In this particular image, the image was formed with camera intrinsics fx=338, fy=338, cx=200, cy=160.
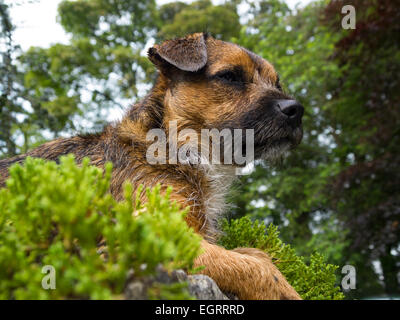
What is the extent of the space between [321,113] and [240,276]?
40.3 ft

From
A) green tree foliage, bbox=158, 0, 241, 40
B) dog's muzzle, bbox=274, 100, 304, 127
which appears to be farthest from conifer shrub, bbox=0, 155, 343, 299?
green tree foliage, bbox=158, 0, 241, 40

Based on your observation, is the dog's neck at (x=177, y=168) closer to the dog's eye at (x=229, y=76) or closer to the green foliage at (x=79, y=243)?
the dog's eye at (x=229, y=76)

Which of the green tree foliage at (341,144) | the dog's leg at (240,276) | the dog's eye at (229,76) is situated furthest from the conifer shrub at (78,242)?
the green tree foliage at (341,144)

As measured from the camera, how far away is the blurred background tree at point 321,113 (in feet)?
32.7

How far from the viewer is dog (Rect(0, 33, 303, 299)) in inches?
131

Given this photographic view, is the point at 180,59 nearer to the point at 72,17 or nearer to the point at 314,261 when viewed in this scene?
the point at 314,261

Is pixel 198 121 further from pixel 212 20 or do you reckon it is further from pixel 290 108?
pixel 212 20

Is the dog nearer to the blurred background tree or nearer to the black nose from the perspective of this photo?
the black nose

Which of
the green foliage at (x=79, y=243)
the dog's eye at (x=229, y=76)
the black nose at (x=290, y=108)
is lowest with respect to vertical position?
the green foliage at (x=79, y=243)

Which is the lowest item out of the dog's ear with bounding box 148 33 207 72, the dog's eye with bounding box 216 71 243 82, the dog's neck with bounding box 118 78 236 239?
the dog's neck with bounding box 118 78 236 239

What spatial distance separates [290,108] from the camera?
3.67 meters

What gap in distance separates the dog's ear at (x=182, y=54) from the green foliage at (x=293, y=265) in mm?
2057

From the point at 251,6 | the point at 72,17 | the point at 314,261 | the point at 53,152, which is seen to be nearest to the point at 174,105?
the point at 53,152

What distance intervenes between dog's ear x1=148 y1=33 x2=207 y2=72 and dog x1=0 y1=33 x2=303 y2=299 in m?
0.01
